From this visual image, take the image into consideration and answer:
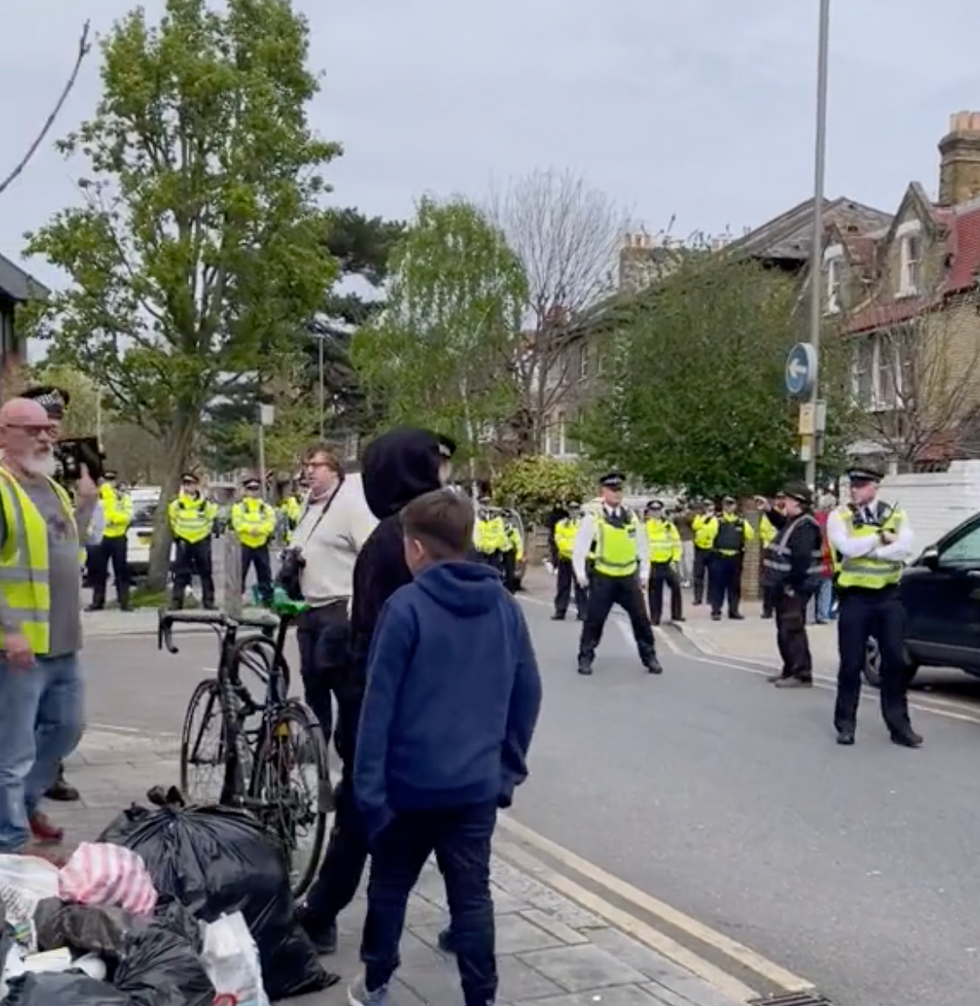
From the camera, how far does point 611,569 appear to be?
43.1ft

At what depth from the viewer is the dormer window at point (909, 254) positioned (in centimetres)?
3547

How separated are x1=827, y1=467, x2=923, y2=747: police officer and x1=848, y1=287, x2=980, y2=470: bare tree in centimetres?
1816

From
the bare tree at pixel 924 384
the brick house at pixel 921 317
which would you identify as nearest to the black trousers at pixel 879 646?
the bare tree at pixel 924 384

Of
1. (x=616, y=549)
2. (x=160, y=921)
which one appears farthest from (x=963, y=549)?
(x=160, y=921)

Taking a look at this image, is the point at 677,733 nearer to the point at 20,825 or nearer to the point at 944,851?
the point at 944,851

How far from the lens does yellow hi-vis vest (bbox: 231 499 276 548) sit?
1972 centimetres

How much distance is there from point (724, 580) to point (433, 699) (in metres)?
16.0

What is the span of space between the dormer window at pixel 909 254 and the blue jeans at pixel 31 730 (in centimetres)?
3201

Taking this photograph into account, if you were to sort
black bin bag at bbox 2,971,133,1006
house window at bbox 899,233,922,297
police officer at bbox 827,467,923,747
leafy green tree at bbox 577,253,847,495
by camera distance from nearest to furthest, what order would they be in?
black bin bag at bbox 2,971,133,1006, police officer at bbox 827,467,923,747, leafy green tree at bbox 577,253,847,495, house window at bbox 899,233,922,297

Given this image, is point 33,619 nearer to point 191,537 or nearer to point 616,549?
Result: point 616,549

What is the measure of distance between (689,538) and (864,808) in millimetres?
19276

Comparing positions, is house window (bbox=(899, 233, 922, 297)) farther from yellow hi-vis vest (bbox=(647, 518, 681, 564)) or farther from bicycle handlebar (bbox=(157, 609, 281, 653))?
bicycle handlebar (bbox=(157, 609, 281, 653))

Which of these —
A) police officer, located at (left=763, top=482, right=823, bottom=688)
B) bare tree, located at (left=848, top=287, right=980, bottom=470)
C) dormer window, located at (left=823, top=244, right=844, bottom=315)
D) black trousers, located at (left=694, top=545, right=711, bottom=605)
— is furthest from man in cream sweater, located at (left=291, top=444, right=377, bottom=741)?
dormer window, located at (left=823, top=244, right=844, bottom=315)

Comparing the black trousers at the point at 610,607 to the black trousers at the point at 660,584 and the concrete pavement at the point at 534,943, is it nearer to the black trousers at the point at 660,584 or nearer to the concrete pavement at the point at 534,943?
the black trousers at the point at 660,584
